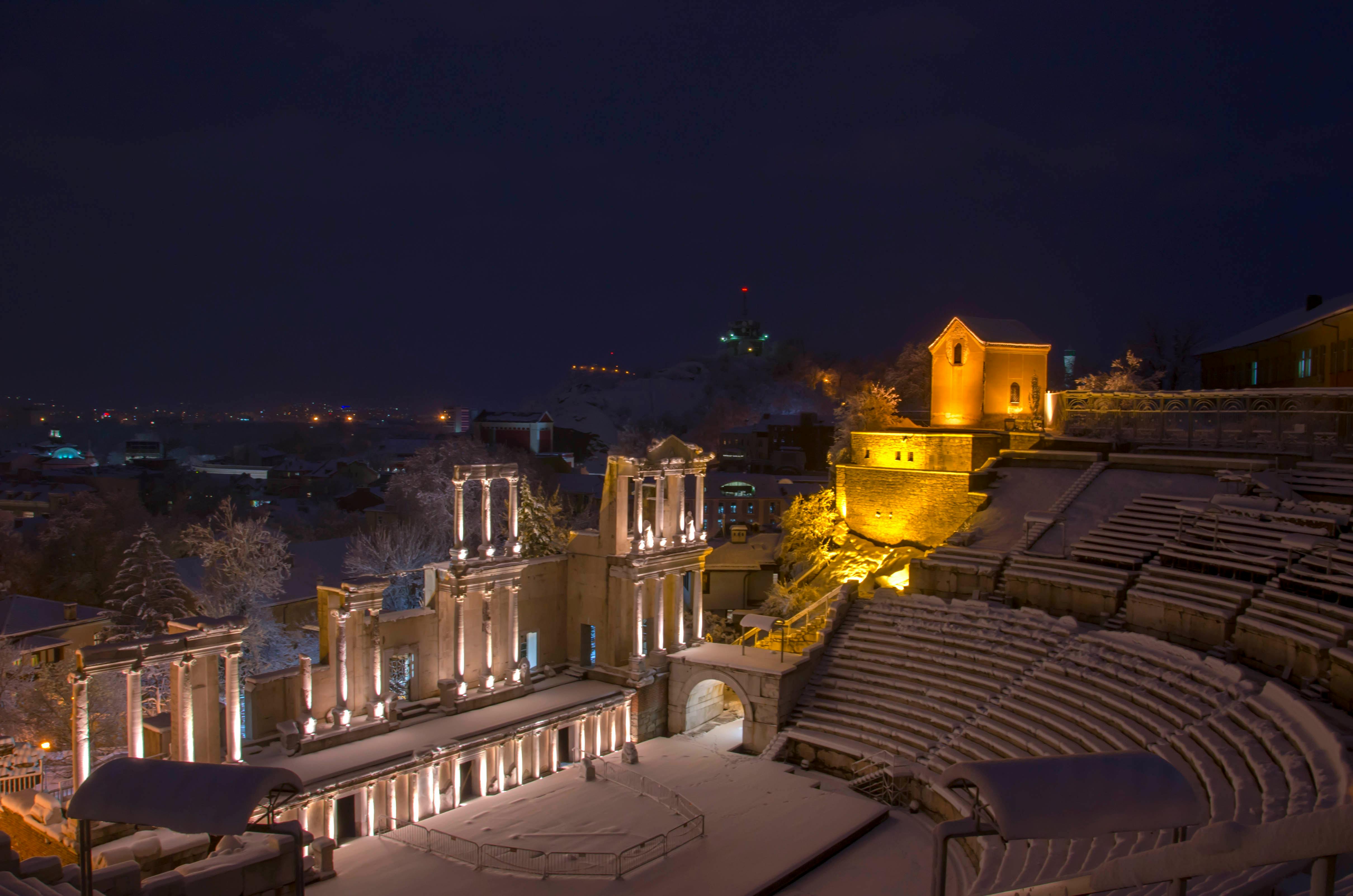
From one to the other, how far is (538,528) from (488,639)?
14.8 meters

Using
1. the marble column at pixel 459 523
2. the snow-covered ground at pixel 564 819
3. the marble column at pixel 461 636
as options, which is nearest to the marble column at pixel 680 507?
the marble column at pixel 459 523

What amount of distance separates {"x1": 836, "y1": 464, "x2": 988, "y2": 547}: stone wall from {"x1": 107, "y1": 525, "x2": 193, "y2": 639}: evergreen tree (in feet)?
87.4

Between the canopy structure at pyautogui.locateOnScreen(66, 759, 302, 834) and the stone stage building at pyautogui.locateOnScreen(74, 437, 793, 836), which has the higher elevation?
the canopy structure at pyautogui.locateOnScreen(66, 759, 302, 834)

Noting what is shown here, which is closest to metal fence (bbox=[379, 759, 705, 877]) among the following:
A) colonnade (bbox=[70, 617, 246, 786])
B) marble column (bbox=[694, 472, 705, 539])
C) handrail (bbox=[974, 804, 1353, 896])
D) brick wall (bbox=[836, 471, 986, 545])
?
colonnade (bbox=[70, 617, 246, 786])

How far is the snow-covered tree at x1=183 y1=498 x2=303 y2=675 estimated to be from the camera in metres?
32.7

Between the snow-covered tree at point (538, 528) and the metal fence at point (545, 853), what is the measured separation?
602 inches

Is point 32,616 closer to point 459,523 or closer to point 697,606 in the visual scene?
point 459,523

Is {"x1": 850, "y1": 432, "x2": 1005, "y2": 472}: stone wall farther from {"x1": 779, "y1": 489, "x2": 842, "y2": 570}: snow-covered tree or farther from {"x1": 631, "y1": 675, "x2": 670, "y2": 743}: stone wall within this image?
{"x1": 631, "y1": 675, "x2": 670, "y2": 743}: stone wall

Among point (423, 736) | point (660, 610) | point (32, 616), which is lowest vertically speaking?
point (423, 736)

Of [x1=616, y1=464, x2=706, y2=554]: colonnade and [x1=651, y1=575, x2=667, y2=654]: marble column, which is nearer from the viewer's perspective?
[x1=616, y1=464, x2=706, y2=554]: colonnade

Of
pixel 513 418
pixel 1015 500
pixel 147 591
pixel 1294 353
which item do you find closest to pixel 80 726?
pixel 147 591

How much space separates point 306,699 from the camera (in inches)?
696

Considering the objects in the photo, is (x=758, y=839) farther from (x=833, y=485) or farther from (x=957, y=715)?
(x=833, y=485)

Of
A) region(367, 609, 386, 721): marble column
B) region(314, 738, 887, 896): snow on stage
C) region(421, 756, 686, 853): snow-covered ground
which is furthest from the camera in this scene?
region(367, 609, 386, 721): marble column
